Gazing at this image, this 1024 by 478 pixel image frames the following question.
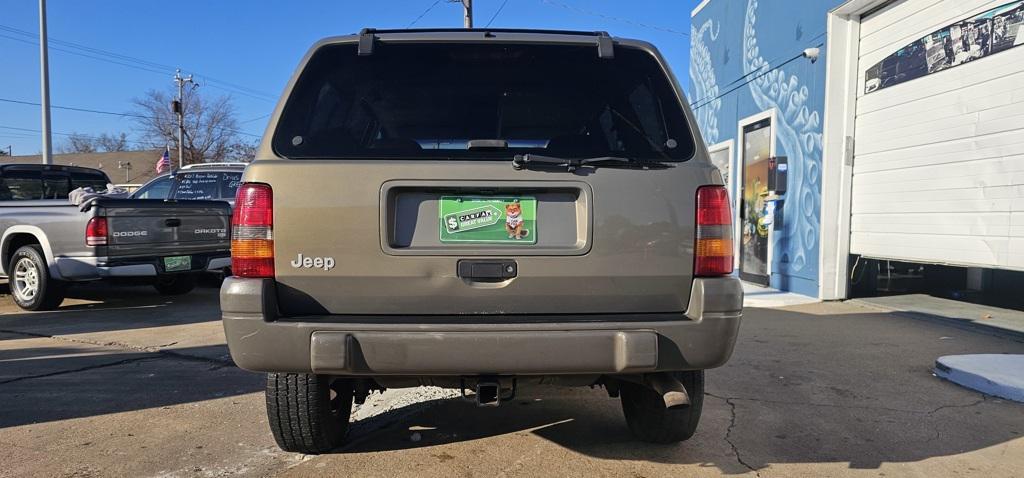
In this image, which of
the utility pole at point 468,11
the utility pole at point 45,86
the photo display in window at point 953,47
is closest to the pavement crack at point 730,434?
the photo display in window at point 953,47

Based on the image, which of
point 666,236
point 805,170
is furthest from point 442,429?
point 805,170

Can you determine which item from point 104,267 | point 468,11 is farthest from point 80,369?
point 468,11

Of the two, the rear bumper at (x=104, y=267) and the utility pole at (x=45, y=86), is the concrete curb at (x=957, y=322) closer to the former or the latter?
the rear bumper at (x=104, y=267)

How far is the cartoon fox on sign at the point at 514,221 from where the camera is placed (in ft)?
8.12

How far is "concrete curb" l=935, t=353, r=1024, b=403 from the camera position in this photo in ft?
13.8

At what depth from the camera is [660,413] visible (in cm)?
316

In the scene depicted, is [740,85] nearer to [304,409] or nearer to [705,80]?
[705,80]

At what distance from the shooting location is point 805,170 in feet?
28.0

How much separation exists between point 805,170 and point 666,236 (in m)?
6.97

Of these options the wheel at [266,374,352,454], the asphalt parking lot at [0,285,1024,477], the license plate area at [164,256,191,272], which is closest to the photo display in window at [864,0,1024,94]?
the asphalt parking lot at [0,285,1024,477]

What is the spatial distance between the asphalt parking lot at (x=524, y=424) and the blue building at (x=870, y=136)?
1638mm

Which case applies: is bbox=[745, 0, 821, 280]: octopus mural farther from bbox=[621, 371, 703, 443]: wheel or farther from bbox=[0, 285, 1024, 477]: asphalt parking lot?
bbox=[621, 371, 703, 443]: wheel

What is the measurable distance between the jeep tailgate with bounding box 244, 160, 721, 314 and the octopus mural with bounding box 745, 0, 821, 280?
6.67 metres

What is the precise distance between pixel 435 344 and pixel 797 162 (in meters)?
7.78
